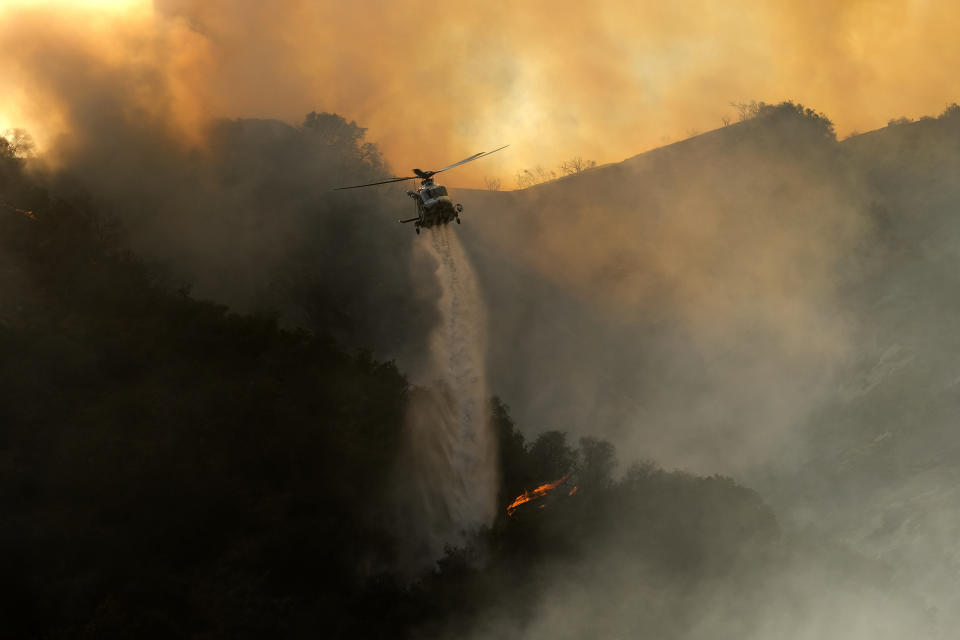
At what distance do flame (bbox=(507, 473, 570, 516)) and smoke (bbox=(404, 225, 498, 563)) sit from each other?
65.7 inches

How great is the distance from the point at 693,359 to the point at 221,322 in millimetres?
54474

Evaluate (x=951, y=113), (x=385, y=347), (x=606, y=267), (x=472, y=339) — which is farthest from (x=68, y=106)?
(x=951, y=113)

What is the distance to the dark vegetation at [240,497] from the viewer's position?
50.3 meters

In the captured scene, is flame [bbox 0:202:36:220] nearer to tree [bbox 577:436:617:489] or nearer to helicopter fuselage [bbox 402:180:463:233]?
helicopter fuselage [bbox 402:180:463:233]

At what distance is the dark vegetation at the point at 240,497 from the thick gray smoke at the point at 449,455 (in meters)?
1.83

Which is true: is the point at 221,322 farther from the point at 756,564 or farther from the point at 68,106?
the point at 756,564

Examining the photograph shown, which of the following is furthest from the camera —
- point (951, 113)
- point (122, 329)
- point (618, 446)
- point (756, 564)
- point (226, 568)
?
point (951, 113)

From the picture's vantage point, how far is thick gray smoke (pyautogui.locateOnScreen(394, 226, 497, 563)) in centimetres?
6212

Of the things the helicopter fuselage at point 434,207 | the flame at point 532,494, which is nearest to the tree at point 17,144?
the helicopter fuselage at point 434,207

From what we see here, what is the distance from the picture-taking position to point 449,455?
2589 inches

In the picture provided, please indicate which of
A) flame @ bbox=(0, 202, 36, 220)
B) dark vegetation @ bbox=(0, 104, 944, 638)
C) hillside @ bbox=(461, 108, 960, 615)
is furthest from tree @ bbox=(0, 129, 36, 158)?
hillside @ bbox=(461, 108, 960, 615)

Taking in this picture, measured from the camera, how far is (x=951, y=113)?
361ft

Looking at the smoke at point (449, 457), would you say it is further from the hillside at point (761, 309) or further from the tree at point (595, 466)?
the hillside at point (761, 309)

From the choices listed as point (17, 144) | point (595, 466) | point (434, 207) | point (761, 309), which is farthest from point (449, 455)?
point (761, 309)
